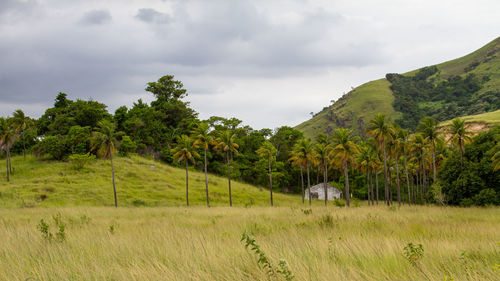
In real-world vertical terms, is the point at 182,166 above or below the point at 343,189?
above

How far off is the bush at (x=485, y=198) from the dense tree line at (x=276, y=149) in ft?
0.35

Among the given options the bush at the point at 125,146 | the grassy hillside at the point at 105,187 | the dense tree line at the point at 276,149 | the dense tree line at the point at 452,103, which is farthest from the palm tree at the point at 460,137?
the dense tree line at the point at 452,103

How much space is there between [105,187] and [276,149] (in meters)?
35.6

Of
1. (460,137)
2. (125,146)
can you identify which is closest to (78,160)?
(125,146)

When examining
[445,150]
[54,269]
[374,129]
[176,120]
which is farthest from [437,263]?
[176,120]

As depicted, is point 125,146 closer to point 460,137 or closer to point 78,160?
point 78,160

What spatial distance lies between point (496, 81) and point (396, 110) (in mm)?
56871

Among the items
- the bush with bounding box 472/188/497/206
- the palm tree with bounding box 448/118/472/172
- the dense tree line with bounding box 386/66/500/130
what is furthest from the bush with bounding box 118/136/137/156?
the dense tree line with bounding box 386/66/500/130

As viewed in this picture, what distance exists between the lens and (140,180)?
55438mm

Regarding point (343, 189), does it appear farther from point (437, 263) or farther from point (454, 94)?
point (454, 94)

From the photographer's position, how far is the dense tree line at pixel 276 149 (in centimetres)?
4288

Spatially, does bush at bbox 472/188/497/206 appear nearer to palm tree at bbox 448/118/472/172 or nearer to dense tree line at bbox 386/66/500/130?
palm tree at bbox 448/118/472/172

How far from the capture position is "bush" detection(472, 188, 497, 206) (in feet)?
124

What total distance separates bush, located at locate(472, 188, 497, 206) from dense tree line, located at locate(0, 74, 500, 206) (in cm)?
11
